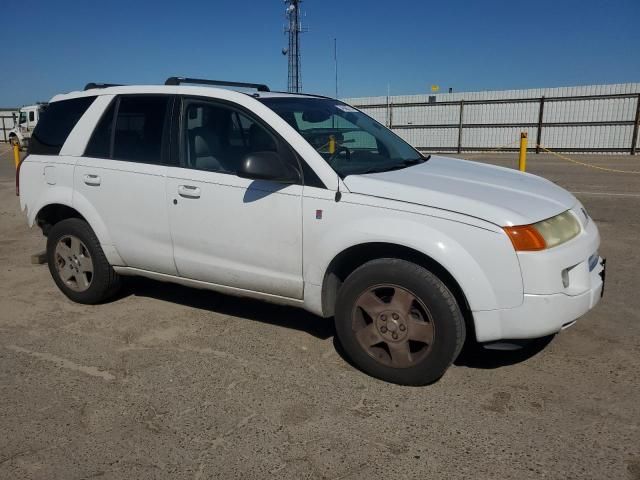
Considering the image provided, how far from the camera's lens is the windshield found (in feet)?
11.8

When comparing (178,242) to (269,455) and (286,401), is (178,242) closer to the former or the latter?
(286,401)

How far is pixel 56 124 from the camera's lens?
4676mm

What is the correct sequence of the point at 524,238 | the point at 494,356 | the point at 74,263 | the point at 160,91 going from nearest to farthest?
the point at 524,238, the point at 494,356, the point at 160,91, the point at 74,263

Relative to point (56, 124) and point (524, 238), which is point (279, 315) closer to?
point (524, 238)

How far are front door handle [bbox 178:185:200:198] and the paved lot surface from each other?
3.44ft

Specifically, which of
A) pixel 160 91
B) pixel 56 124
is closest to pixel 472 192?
pixel 160 91

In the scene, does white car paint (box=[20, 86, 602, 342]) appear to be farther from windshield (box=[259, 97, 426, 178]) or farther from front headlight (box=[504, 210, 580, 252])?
windshield (box=[259, 97, 426, 178])

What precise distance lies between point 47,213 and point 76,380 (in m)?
1.91

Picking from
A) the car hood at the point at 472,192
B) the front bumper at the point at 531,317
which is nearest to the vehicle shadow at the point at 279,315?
the front bumper at the point at 531,317

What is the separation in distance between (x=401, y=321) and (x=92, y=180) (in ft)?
8.80

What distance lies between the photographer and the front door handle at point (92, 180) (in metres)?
4.26

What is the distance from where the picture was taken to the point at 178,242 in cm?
394

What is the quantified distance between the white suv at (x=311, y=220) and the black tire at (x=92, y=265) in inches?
0.5

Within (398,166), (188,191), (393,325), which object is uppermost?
(398,166)
